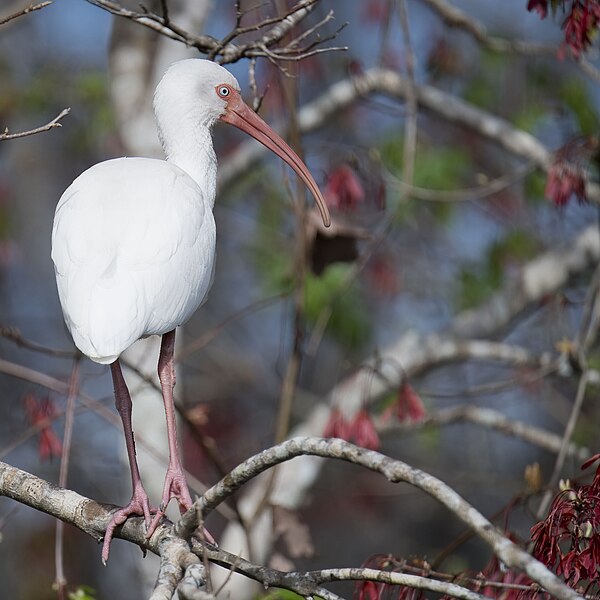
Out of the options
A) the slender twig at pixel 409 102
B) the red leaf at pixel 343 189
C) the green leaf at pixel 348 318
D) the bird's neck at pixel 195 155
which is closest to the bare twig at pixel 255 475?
the bird's neck at pixel 195 155

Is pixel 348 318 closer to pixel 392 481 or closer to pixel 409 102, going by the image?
pixel 409 102

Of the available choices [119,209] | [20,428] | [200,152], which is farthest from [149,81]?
[20,428]

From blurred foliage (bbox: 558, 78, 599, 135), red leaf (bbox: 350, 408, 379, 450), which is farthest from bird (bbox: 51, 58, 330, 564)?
blurred foliage (bbox: 558, 78, 599, 135)

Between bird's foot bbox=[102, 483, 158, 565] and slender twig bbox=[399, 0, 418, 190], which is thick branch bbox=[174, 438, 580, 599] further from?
slender twig bbox=[399, 0, 418, 190]

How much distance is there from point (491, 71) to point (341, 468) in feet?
14.5

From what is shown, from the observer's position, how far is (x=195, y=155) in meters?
4.14

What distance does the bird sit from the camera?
3.32 m

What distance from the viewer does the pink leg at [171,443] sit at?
3648 millimetres

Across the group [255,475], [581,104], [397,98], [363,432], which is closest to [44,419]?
[363,432]

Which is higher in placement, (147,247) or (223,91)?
(223,91)

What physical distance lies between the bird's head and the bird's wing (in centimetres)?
37

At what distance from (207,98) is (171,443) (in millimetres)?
1325

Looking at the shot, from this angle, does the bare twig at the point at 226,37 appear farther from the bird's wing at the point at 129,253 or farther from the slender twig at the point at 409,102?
the slender twig at the point at 409,102

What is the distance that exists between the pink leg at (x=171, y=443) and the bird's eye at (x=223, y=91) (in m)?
0.99
